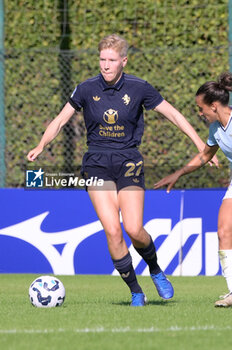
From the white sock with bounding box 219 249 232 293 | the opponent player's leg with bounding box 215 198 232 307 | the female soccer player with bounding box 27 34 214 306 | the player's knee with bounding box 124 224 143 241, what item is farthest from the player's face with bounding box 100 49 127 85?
the white sock with bounding box 219 249 232 293

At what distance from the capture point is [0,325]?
6590 millimetres

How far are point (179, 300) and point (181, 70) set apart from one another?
16.2 ft

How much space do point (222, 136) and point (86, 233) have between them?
4.22 m

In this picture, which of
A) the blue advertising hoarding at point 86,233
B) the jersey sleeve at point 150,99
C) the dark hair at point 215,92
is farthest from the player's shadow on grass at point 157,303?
the blue advertising hoarding at point 86,233

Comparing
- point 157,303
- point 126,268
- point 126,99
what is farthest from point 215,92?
point 157,303

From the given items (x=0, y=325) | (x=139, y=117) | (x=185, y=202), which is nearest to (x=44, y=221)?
(x=185, y=202)

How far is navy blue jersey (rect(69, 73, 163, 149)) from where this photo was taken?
24.7 ft

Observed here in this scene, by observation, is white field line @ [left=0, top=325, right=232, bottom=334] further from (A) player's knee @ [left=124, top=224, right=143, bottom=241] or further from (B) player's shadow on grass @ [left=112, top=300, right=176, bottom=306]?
(B) player's shadow on grass @ [left=112, top=300, right=176, bottom=306]

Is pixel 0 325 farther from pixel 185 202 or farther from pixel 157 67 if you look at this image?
pixel 157 67

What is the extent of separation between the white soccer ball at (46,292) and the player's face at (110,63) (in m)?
1.83

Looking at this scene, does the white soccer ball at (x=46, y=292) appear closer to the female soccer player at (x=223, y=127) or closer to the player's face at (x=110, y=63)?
the female soccer player at (x=223, y=127)

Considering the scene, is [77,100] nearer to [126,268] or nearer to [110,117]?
[110,117]

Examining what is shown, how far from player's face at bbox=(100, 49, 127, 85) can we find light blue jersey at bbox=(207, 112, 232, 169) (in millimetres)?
961
